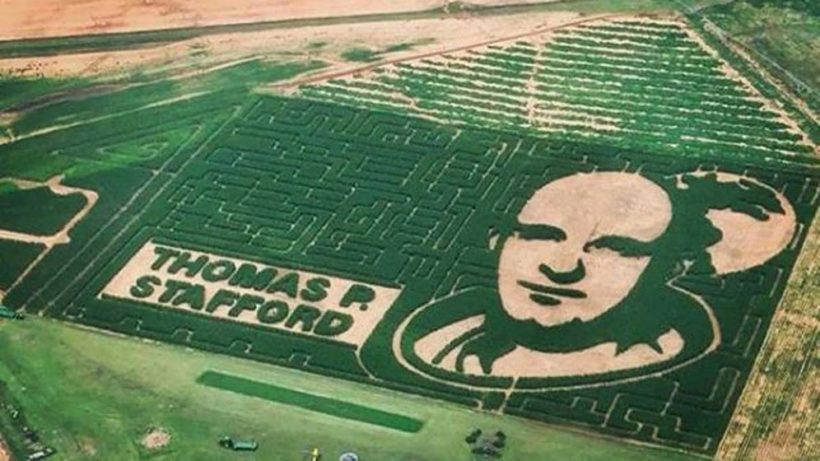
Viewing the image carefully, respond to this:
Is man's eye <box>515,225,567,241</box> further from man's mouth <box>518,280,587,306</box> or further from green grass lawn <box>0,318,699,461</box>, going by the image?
green grass lawn <box>0,318,699,461</box>

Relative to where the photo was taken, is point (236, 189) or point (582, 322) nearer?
point (582, 322)

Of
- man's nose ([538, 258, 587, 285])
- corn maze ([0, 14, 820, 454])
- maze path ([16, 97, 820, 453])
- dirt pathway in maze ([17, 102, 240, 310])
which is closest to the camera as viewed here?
maze path ([16, 97, 820, 453])

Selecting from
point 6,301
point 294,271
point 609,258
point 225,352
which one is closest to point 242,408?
point 225,352

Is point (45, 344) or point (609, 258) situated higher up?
point (609, 258)

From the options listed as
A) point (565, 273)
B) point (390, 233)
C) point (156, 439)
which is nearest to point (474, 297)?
point (565, 273)

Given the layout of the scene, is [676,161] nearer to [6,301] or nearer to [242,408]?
[242,408]

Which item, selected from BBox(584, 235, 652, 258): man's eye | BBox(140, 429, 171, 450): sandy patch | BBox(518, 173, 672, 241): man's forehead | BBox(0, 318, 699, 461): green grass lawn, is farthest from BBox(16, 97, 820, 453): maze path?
BBox(140, 429, 171, 450): sandy patch

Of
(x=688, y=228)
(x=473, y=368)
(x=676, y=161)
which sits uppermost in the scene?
(x=676, y=161)
